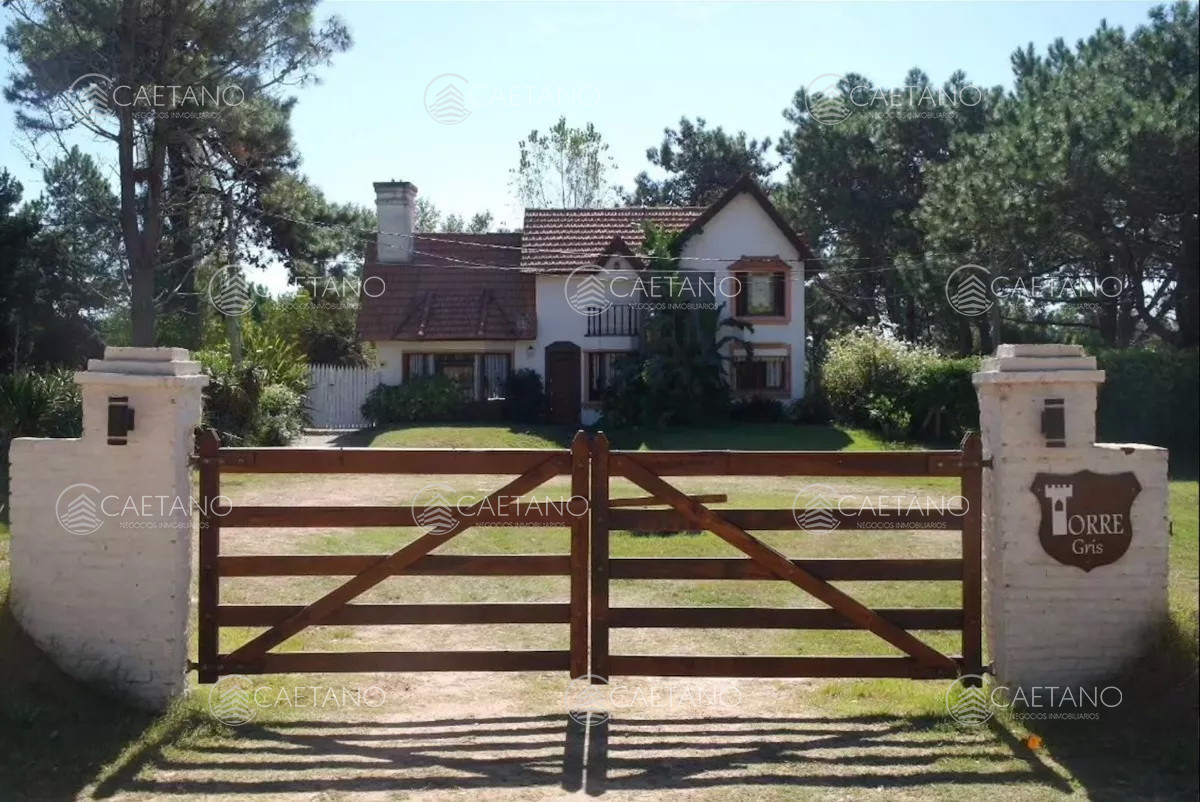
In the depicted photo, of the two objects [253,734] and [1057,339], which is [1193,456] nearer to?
[1057,339]

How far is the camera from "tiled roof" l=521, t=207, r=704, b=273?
33.8 metres

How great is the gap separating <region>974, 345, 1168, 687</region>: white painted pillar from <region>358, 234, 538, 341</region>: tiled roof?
86.8 ft

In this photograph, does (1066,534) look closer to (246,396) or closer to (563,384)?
(246,396)

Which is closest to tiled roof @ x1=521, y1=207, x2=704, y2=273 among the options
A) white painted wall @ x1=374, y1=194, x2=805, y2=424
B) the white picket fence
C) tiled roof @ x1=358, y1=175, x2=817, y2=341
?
tiled roof @ x1=358, y1=175, x2=817, y2=341

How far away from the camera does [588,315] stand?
109 feet

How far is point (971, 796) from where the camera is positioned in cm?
576

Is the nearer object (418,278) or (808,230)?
(418,278)

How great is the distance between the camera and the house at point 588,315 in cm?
3309

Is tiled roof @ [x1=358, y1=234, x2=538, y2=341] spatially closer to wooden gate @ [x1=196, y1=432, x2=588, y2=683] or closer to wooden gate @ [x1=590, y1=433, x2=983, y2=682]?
wooden gate @ [x1=196, y1=432, x2=588, y2=683]

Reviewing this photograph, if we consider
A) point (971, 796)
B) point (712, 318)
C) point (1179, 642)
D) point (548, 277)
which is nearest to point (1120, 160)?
point (712, 318)

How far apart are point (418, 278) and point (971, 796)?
1197 inches

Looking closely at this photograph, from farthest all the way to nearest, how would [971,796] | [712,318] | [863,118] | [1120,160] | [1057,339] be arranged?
1. [863,118]
2. [1057,339]
3. [712,318]
4. [1120,160]
5. [971,796]

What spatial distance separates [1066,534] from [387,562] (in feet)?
13.3

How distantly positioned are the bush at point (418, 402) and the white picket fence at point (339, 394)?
4.12ft
